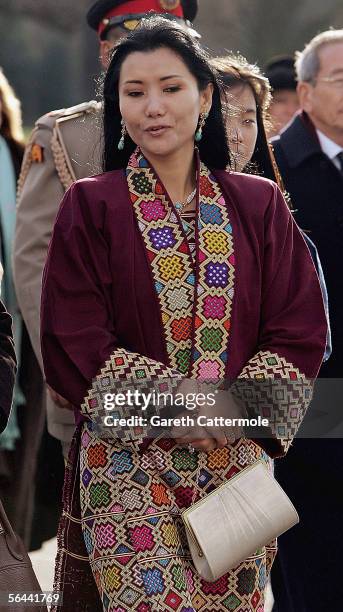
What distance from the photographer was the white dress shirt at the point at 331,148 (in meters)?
6.55

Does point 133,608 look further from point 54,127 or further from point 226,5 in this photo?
point 226,5

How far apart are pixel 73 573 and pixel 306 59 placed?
3043 millimetres

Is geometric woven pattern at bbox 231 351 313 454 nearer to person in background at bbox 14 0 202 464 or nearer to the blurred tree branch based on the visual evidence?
person in background at bbox 14 0 202 464

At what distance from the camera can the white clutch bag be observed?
14.5 ft

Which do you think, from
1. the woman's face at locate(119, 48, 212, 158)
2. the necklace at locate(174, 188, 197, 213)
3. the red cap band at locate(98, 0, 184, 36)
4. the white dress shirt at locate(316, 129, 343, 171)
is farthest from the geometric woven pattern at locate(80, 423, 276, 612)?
the red cap band at locate(98, 0, 184, 36)

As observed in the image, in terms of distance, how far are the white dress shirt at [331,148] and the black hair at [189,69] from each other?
1.60m

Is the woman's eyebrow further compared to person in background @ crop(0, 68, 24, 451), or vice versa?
person in background @ crop(0, 68, 24, 451)

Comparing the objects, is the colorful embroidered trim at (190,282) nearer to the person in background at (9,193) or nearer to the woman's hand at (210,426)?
the woman's hand at (210,426)

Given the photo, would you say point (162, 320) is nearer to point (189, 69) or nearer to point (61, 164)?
point (189, 69)

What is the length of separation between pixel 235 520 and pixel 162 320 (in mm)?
605

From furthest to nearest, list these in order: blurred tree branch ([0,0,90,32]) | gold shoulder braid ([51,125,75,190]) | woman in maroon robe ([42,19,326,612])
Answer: blurred tree branch ([0,0,90,32]) < gold shoulder braid ([51,125,75,190]) < woman in maroon robe ([42,19,326,612])

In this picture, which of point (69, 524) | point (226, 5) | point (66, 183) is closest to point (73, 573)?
point (69, 524)

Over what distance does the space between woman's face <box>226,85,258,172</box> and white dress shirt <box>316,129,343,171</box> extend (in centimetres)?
81

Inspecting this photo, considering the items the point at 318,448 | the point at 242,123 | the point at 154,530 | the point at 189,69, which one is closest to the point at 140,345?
the point at 154,530
